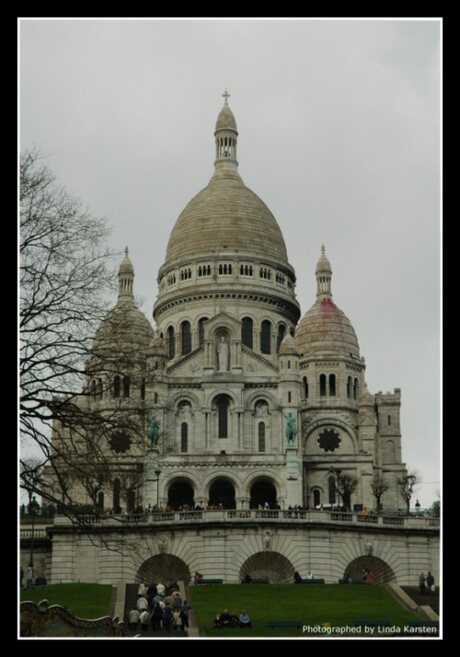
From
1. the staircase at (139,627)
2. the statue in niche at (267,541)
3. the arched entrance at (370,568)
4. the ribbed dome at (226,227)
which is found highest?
the ribbed dome at (226,227)

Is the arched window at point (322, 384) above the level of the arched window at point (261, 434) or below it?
above

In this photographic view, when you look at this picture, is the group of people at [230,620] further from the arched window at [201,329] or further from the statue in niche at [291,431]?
the arched window at [201,329]

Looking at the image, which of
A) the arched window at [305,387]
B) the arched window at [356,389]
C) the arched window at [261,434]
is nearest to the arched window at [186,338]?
the arched window at [305,387]

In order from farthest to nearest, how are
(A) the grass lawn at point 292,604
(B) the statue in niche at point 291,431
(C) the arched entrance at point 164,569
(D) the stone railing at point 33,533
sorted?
(B) the statue in niche at point 291,431
(D) the stone railing at point 33,533
(C) the arched entrance at point 164,569
(A) the grass lawn at point 292,604

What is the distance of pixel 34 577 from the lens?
59.5 m

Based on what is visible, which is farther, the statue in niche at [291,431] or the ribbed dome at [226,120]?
the ribbed dome at [226,120]

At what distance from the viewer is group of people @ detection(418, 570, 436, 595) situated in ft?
178

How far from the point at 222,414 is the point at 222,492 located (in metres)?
7.40

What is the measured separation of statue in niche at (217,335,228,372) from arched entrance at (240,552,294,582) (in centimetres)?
4741

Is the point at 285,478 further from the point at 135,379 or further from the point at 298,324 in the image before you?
the point at 135,379

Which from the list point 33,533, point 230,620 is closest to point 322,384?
point 33,533

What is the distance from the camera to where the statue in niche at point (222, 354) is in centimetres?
10688

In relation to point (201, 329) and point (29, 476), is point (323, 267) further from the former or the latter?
point (29, 476)

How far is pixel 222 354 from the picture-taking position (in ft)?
355
